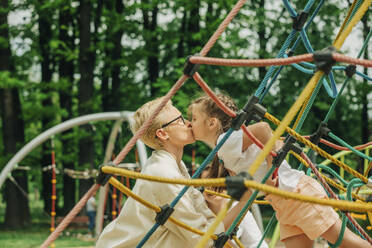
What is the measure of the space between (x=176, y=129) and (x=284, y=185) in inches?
22.9

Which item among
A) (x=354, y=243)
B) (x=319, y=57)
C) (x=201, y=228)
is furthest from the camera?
(x=354, y=243)

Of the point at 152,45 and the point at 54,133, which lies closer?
the point at 54,133

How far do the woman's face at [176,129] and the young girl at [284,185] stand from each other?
6 cm

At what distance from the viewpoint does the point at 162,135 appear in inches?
90.0

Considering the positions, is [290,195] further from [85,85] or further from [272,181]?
[85,85]

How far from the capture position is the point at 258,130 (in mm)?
2219

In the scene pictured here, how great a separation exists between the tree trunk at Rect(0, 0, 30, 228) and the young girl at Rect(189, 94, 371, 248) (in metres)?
9.88

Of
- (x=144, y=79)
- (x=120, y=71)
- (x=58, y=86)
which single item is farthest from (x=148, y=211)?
(x=144, y=79)

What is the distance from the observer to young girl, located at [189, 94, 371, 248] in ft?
7.44

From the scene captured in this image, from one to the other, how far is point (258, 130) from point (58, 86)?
10234 mm

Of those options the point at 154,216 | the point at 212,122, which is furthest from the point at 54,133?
the point at 154,216

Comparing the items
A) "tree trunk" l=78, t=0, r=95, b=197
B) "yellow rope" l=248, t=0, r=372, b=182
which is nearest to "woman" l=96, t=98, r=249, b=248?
"yellow rope" l=248, t=0, r=372, b=182

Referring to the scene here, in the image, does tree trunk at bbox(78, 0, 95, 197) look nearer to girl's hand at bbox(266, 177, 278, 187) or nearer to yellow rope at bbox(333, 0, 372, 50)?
girl's hand at bbox(266, 177, 278, 187)

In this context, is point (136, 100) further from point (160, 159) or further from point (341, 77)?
point (160, 159)
